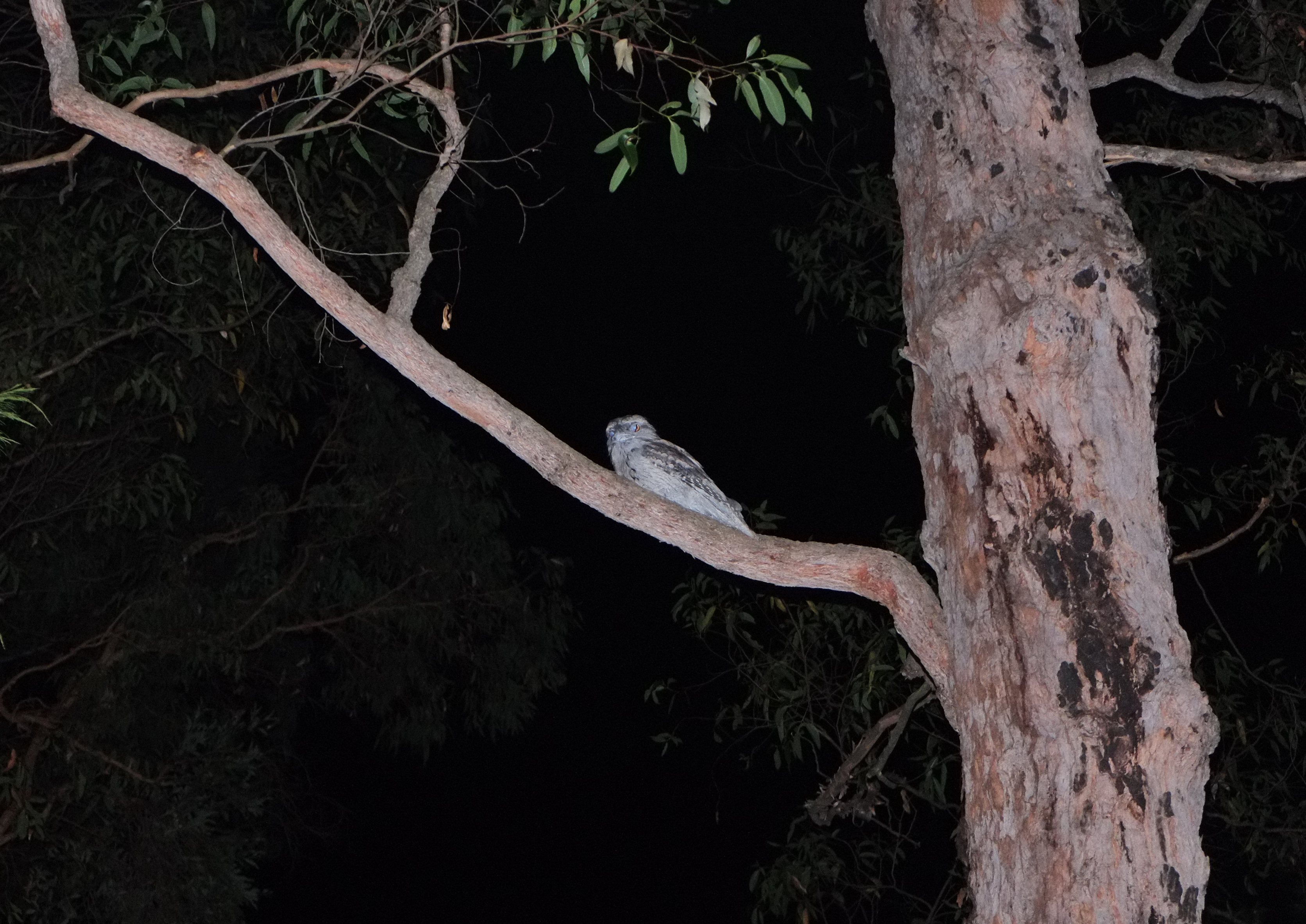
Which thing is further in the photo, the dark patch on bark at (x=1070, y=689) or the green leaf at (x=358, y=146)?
the green leaf at (x=358, y=146)

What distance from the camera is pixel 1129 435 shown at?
1.71 metres

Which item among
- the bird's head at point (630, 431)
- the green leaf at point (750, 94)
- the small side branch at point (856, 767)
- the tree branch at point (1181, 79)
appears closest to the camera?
the green leaf at point (750, 94)

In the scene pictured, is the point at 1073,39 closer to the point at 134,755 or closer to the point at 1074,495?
the point at 1074,495

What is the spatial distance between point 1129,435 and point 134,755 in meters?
4.13

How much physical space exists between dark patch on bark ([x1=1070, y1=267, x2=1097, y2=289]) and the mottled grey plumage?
1334 mm

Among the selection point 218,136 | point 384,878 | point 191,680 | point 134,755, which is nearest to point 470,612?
point 191,680

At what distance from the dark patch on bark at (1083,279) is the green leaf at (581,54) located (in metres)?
0.81

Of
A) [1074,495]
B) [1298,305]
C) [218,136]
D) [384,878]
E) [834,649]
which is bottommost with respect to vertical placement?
[384,878]

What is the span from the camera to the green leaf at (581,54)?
7.09 feet

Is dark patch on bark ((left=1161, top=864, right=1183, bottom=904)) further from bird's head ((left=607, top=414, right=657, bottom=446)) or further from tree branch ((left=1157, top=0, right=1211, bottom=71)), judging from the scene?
bird's head ((left=607, top=414, right=657, bottom=446))

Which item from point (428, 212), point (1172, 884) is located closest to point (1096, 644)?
point (1172, 884)

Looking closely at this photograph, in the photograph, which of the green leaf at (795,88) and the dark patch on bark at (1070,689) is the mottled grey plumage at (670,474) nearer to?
the green leaf at (795,88)

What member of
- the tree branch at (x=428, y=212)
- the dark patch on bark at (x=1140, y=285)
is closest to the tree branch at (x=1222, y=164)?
the dark patch on bark at (x=1140, y=285)

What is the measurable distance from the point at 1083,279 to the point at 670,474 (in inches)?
66.3
